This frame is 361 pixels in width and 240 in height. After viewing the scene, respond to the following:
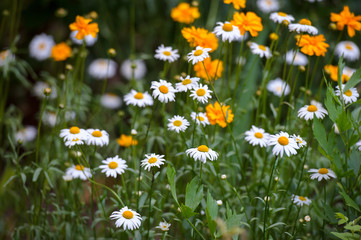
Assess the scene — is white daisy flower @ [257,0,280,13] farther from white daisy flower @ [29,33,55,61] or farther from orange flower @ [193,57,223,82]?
white daisy flower @ [29,33,55,61]

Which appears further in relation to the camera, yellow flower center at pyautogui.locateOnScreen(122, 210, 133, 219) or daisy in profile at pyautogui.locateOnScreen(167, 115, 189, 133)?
daisy in profile at pyautogui.locateOnScreen(167, 115, 189, 133)

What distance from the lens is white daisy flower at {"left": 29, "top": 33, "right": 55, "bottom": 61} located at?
1.97 m

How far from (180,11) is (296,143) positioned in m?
0.67

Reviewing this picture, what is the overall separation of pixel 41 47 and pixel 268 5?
109cm

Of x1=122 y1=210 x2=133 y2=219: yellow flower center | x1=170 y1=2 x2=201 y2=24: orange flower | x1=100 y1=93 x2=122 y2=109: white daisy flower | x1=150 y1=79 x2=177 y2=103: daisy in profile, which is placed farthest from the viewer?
x1=100 y1=93 x2=122 y2=109: white daisy flower

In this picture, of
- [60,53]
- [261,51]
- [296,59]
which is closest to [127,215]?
[261,51]

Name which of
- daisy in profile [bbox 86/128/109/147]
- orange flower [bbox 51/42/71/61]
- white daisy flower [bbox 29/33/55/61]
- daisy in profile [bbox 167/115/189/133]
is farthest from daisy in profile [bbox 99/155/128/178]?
white daisy flower [bbox 29/33/55/61]

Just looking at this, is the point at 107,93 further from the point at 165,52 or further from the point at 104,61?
the point at 165,52

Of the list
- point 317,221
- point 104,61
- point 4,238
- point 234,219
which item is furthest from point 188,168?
point 104,61

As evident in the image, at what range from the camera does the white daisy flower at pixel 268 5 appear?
194 centimetres

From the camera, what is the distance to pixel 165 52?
121 cm

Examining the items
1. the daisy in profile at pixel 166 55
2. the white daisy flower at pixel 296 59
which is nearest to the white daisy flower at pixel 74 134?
the daisy in profile at pixel 166 55

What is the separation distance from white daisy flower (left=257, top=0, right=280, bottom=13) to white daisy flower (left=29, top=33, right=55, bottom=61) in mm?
997

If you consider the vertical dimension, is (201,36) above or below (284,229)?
above
